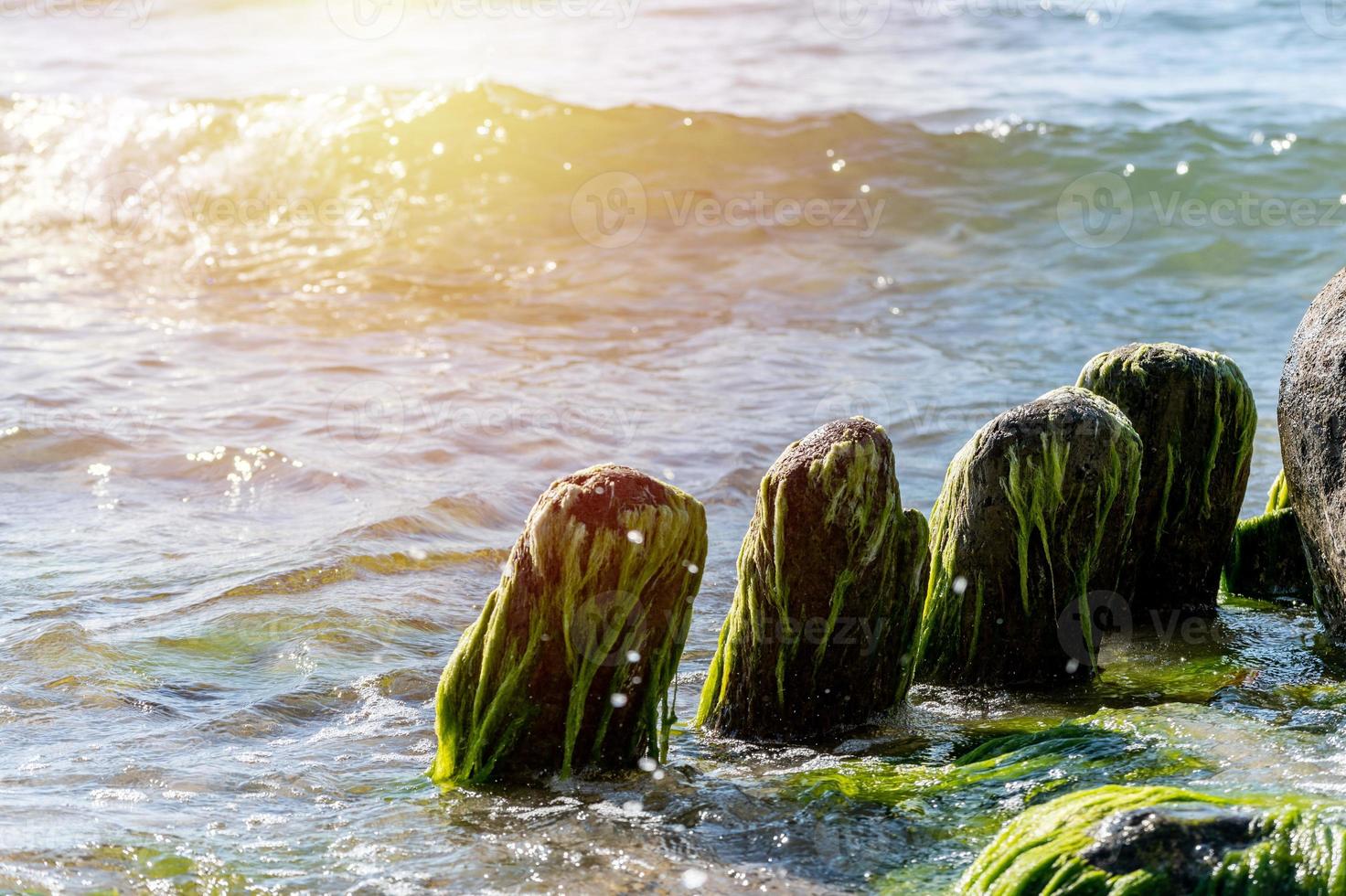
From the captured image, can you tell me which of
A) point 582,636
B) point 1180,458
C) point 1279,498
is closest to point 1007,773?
point 582,636

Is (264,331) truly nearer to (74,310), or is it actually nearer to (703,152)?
(74,310)

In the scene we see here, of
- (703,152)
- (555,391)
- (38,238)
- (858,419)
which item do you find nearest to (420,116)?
(703,152)

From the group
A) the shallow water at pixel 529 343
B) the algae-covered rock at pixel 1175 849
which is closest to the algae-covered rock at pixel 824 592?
the shallow water at pixel 529 343

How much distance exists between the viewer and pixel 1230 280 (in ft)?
38.2

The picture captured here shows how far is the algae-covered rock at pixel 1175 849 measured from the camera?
2393 millimetres

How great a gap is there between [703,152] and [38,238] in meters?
6.70

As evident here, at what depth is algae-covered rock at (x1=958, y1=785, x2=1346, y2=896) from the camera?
7.85 feet

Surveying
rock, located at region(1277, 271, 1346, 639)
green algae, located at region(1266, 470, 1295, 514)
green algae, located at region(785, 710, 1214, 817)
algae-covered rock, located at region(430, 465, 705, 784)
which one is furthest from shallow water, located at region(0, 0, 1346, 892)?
green algae, located at region(1266, 470, 1295, 514)

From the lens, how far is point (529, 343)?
10.2 meters

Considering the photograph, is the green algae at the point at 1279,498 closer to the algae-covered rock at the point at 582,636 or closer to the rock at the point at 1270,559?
the rock at the point at 1270,559

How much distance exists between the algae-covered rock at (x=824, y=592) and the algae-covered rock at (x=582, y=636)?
29cm

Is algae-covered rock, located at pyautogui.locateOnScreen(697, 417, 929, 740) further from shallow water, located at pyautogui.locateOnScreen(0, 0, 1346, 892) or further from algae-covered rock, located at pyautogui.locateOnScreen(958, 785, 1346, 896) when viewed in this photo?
algae-covered rock, located at pyautogui.locateOnScreen(958, 785, 1346, 896)

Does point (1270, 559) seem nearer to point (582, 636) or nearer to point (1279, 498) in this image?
point (1279, 498)

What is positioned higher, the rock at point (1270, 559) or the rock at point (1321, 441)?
the rock at point (1321, 441)
